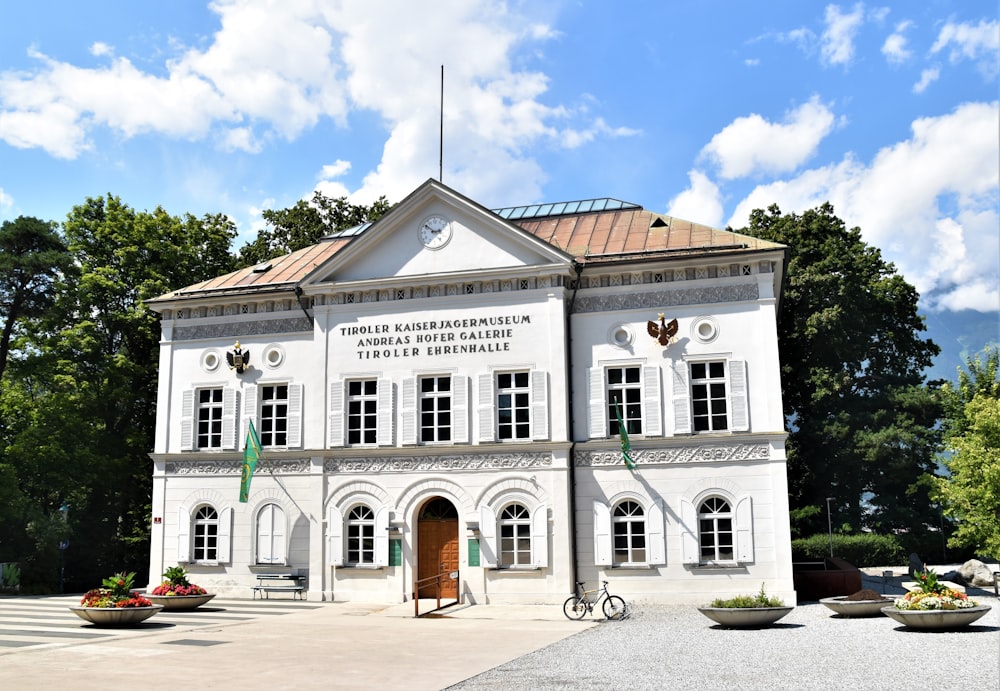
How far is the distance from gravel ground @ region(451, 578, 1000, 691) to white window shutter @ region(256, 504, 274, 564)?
12.3m

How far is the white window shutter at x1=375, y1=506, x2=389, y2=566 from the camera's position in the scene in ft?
85.5

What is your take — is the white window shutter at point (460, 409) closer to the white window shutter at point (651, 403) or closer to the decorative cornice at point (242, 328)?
the white window shutter at point (651, 403)

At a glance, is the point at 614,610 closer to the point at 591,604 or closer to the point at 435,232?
the point at 591,604

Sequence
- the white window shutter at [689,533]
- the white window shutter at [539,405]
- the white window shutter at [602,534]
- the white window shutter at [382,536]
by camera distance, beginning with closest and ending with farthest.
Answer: the white window shutter at [689,533]
the white window shutter at [602,534]
the white window shutter at [539,405]
the white window shutter at [382,536]

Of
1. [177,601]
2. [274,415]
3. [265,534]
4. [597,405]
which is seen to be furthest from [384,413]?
[177,601]

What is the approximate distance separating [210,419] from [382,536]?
23.2ft

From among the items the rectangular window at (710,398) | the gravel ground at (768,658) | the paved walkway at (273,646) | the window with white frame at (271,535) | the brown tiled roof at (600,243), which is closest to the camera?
the gravel ground at (768,658)

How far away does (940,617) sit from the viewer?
16609 millimetres

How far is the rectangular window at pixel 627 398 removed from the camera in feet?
83.6

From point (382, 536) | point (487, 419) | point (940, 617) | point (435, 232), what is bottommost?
point (940, 617)

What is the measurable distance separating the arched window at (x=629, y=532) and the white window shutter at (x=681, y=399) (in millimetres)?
2407

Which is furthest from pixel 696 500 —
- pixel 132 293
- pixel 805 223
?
pixel 132 293

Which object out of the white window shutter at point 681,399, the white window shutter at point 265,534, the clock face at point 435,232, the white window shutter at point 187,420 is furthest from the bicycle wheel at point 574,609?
the white window shutter at point 187,420

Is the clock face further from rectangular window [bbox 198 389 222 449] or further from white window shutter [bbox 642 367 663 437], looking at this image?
rectangular window [bbox 198 389 222 449]
